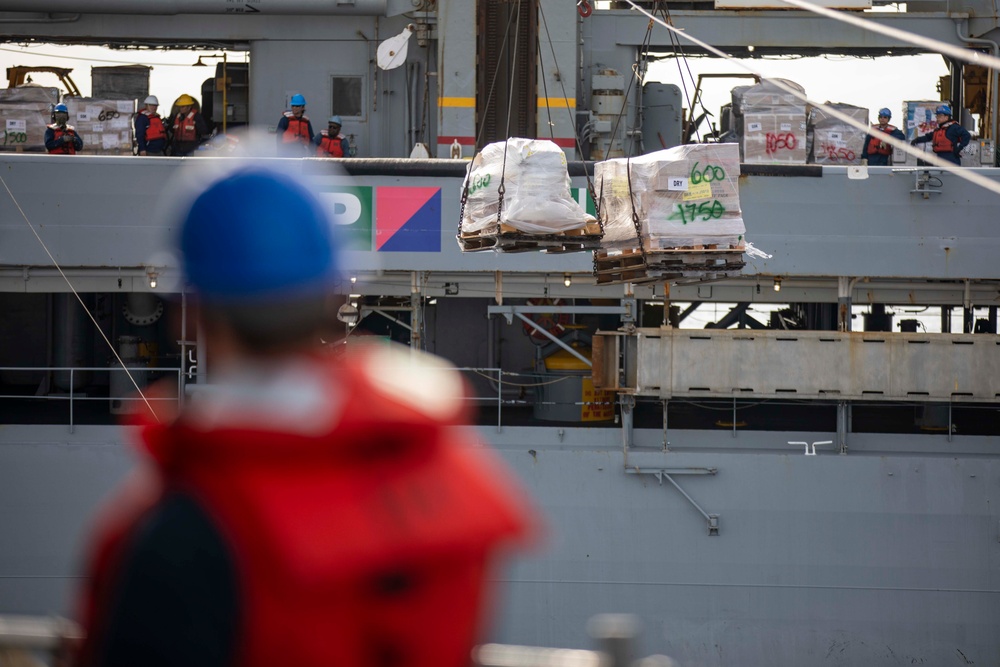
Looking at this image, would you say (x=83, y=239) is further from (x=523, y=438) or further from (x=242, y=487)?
(x=242, y=487)

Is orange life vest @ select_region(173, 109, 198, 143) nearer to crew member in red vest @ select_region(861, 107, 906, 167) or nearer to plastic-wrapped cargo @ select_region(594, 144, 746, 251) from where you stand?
plastic-wrapped cargo @ select_region(594, 144, 746, 251)

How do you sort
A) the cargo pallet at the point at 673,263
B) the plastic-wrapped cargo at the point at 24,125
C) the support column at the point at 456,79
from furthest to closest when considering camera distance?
the plastic-wrapped cargo at the point at 24,125 → the support column at the point at 456,79 → the cargo pallet at the point at 673,263

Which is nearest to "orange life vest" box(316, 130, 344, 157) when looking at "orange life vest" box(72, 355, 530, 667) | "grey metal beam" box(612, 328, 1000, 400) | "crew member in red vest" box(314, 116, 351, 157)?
"crew member in red vest" box(314, 116, 351, 157)

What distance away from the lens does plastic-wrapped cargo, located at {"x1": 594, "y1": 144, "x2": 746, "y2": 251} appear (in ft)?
30.8

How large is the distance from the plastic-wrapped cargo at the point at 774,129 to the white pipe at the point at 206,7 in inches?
211

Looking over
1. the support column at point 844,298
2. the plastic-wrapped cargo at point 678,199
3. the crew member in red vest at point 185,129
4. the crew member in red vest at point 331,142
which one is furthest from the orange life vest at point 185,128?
the support column at point 844,298

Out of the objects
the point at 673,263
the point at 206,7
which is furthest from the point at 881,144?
the point at 206,7

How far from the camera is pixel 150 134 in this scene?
1504cm

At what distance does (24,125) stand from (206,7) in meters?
3.06

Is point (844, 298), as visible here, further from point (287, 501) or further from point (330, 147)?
point (287, 501)

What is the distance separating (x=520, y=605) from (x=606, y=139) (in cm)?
691

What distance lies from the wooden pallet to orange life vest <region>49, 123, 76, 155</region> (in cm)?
746

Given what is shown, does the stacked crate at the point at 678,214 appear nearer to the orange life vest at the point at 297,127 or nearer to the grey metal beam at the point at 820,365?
the grey metal beam at the point at 820,365

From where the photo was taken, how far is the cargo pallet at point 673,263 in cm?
935
